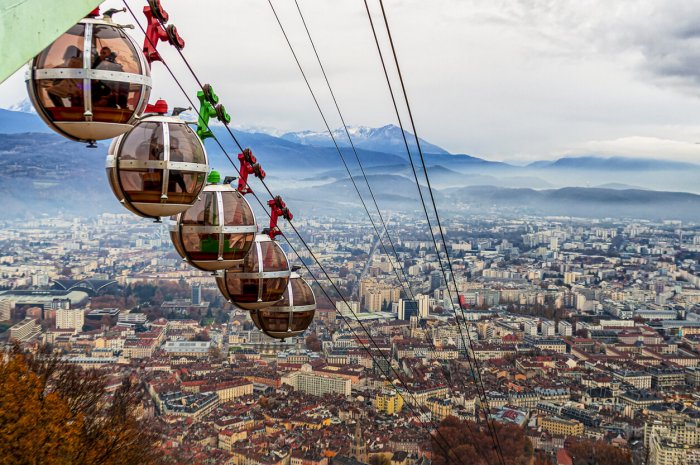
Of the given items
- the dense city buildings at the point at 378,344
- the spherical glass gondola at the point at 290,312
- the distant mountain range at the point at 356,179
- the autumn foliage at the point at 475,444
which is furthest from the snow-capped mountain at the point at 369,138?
the spherical glass gondola at the point at 290,312

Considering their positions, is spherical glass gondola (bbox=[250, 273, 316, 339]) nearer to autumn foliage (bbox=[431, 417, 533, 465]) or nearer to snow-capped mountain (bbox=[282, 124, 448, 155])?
autumn foliage (bbox=[431, 417, 533, 465])

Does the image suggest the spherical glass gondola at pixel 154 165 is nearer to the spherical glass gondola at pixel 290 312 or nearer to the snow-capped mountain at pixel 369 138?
the spherical glass gondola at pixel 290 312

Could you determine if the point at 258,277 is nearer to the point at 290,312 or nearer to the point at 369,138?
the point at 290,312

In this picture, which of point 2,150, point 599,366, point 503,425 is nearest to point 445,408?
point 503,425

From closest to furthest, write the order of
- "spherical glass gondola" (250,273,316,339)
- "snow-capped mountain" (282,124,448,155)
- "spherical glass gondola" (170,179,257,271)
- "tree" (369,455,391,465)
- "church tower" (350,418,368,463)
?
"spherical glass gondola" (170,179,257,271)
"spherical glass gondola" (250,273,316,339)
"tree" (369,455,391,465)
"church tower" (350,418,368,463)
"snow-capped mountain" (282,124,448,155)

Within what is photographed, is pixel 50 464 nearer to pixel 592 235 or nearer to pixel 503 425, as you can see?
pixel 503 425

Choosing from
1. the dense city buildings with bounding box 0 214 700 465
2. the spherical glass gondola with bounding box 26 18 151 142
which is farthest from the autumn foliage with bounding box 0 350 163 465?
the spherical glass gondola with bounding box 26 18 151 142
